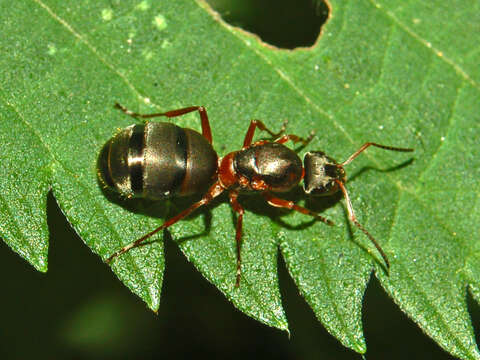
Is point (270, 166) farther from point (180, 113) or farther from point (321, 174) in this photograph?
point (180, 113)

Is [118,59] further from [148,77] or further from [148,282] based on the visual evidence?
[148,282]

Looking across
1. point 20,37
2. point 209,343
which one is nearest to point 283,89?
point 20,37

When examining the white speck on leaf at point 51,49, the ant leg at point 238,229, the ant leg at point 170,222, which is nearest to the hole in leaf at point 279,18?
the white speck on leaf at point 51,49

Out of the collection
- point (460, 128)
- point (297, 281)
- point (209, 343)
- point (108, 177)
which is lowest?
point (209, 343)

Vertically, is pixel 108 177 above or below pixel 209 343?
above

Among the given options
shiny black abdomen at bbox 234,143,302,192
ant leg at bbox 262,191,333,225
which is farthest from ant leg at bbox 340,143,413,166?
ant leg at bbox 262,191,333,225

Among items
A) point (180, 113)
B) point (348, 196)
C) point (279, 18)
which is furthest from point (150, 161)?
point (279, 18)
